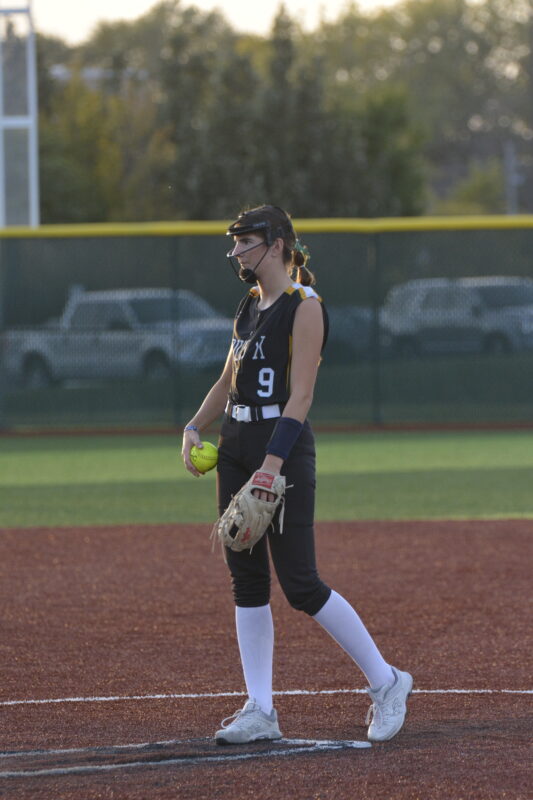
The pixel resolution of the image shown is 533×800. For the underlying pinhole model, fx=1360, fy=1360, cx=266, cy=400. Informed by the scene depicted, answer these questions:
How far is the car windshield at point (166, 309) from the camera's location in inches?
683

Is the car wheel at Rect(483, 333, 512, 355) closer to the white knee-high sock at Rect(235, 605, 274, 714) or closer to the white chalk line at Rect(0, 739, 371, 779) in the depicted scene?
the white knee-high sock at Rect(235, 605, 274, 714)

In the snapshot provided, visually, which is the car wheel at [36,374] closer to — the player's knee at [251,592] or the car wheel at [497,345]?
the car wheel at [497,345]

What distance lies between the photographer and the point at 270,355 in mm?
4914

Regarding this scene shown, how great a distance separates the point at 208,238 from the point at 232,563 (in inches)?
503

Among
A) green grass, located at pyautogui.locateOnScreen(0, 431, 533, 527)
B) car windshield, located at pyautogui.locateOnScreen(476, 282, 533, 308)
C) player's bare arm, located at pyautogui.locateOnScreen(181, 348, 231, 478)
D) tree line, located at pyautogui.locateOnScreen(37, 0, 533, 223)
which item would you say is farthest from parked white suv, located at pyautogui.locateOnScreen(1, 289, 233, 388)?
player's bare arm, located at pyautogui.locateOnScreen(181, 348, 231, 478)

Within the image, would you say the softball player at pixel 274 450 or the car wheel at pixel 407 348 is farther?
the car wheel at pixel 407 348

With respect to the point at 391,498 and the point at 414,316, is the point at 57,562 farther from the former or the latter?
the point at 414,316

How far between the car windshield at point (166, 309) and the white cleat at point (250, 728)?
1258 centimetres

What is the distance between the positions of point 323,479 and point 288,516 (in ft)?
26.7

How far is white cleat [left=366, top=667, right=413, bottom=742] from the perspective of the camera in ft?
16.2

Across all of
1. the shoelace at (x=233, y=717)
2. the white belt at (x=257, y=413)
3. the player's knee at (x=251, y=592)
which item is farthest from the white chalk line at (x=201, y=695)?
the white belt at (x=257, y=413)

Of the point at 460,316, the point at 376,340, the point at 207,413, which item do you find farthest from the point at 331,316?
the point at 207,413

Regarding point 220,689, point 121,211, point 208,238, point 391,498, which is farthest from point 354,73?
point 220,689

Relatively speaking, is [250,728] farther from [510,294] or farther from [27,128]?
[27,128]
